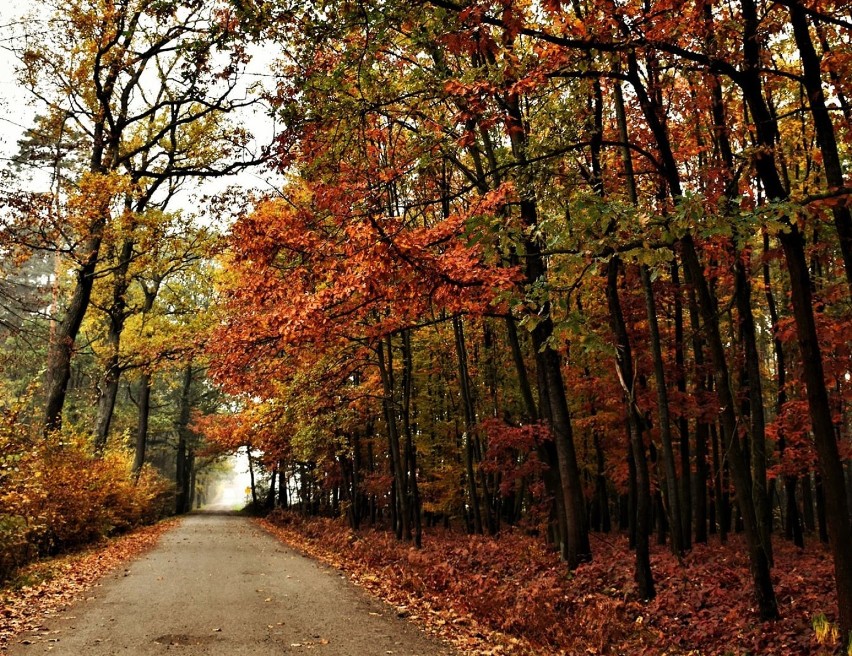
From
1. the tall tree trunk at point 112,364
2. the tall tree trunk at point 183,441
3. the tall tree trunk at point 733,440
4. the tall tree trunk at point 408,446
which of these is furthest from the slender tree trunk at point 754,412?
the tall tree trunk at point 183,441

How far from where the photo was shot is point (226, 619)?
23.7 ft

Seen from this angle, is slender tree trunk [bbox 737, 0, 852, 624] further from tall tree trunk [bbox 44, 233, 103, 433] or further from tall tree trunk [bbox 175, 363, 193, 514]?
tall tree trunk [bbox 175, 363, 193, 514]

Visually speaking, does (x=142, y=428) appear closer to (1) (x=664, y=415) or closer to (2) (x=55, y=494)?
(2) (x=55, y=494)

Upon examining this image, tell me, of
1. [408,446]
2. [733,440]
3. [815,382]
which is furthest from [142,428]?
[815,382]

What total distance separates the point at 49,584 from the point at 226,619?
Result: 4.15 meters

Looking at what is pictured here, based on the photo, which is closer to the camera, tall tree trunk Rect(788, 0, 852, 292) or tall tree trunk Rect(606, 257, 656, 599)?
tall tree trunk Rect(788, 0, 852, 292)

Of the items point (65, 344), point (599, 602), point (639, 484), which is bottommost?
point (599, 602)

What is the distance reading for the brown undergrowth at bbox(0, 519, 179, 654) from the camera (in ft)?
23.2

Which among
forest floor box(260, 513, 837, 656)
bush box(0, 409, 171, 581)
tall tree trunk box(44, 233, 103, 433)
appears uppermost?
tall tree trunk box(44, 233, 103, 433)

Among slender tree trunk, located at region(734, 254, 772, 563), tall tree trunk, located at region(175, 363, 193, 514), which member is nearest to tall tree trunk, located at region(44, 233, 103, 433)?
slender tree trunk, located at region(734, 254, 772, 563)

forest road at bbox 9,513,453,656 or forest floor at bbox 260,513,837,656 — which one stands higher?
forest road at bbox 9,513,453,656

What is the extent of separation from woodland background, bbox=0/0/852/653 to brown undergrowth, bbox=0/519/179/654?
608 mm

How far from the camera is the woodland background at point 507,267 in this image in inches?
229

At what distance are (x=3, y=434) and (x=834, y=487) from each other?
10604 mm
